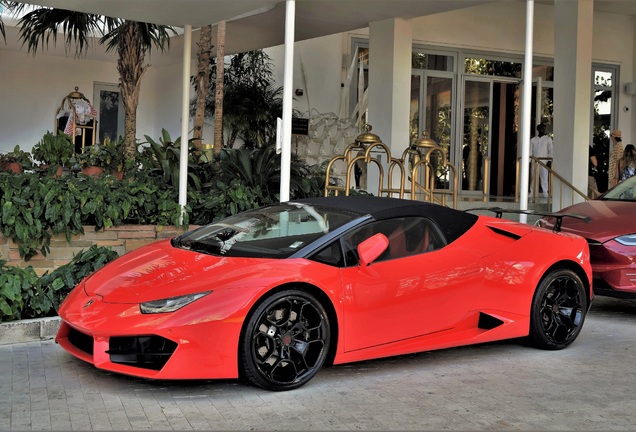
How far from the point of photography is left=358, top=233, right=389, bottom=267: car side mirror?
213 inches

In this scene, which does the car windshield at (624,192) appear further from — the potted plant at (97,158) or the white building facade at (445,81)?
the white building facade at (445,81)

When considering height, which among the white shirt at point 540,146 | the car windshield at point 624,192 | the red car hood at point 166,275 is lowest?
the red car hood at point 166,275

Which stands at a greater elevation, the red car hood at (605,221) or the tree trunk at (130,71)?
the tree trunk at (130,71)

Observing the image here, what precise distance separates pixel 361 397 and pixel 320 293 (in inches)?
28.2

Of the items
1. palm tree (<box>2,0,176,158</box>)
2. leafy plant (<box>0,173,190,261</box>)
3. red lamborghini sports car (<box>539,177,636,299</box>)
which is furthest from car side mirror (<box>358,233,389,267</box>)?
palm tree (<box>2,0,176,158</box>)

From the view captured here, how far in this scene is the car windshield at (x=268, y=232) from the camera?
551 centimetres

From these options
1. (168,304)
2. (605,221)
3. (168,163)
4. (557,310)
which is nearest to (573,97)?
(605,221)

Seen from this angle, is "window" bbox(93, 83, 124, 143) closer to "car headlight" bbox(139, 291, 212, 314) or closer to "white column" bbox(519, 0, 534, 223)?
"white column" bbox(519, 0, 534, 223)

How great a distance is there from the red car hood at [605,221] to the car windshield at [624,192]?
333mm

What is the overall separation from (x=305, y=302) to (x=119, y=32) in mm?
9021

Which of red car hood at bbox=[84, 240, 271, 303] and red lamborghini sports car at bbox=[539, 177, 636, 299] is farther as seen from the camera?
red lamborghini sports car at bbox=[539, 177, 636, 299]

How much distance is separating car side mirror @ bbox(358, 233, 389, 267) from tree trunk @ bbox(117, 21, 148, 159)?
7843mm

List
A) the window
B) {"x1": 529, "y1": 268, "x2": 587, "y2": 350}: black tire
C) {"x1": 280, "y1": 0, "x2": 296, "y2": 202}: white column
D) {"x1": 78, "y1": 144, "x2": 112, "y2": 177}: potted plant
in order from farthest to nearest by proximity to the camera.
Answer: the window → {"x1": 78, "y1": 144, "x2": 112, "y2": 177}: potted plant → {"x1": 280, "y1": 0, "x2": 296, "y2": 202}: white column → {"x1": 529, "y1": 268, "x2": 587, "y2": 350}: black tire

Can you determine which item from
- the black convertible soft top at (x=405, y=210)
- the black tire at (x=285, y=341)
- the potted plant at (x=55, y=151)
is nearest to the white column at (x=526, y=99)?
the black convertible soft top at (x=405, y=210)
